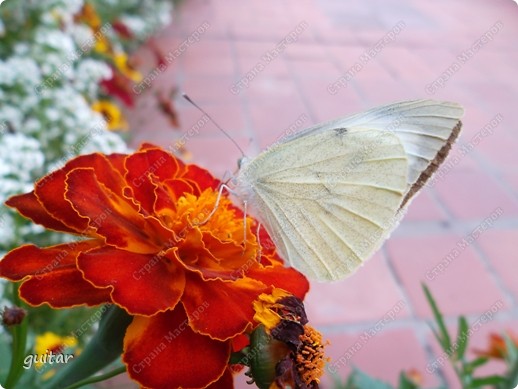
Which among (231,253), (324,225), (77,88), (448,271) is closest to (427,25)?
(448,271)

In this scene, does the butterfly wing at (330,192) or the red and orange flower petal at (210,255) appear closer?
the red and orange flower petal at (210,255)

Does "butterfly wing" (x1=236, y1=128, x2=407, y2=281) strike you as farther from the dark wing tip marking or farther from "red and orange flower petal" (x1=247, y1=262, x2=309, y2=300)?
"red and orange flower petal" (x1=247, y1=262, x2=309, y2=300)

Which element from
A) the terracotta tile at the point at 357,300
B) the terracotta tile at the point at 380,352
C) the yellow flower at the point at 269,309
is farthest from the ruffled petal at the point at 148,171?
the terracotta tile at the point at 357,300

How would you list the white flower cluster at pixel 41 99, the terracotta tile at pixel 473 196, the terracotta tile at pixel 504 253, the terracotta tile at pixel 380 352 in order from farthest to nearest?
the terracotta tile at pixel 473 196, the terracotta tile at pixel 504 253, the terracotta tile at pixel 380 352, the white flower cluster at pixel 41 99

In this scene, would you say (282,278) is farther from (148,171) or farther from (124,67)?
(124,67)

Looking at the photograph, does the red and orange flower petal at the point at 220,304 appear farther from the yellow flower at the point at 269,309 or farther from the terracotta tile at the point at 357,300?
the terracotta tile at the point at 357,300

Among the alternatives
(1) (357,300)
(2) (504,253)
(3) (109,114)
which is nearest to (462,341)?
(1) (357,300)
